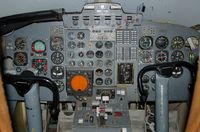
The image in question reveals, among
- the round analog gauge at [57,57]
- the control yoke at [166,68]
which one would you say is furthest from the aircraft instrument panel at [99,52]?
the control yoke at [166,68]

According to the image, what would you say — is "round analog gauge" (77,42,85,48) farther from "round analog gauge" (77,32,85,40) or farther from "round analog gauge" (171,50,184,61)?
"round analog gauge" (171,50,184,61)

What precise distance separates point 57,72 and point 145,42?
101 centimetres

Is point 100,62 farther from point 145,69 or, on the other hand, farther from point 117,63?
point 145,69

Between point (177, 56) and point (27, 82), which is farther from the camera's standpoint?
point (177, 56)

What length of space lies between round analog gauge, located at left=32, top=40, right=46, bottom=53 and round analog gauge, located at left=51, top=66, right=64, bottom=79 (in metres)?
0.23

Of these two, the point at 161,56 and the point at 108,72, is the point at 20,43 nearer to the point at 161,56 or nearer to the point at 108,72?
the point at 108,72

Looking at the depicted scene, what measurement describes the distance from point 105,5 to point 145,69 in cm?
78

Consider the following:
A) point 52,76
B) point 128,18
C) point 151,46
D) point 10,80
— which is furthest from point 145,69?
point 10,80

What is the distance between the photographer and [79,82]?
3391mm

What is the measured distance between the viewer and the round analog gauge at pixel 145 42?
3.44 meters

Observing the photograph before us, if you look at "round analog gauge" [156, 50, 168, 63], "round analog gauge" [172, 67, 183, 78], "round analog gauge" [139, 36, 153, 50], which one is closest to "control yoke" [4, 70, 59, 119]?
"round analog gauge" [139, 36, 153, 50]

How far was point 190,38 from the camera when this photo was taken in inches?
135

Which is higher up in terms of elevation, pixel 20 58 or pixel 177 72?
pixel 20 58

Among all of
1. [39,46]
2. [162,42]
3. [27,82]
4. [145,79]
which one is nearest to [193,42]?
[162,42]
